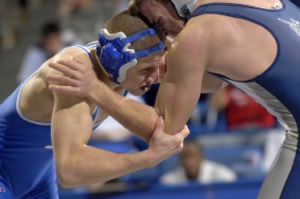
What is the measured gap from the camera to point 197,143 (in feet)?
19.6

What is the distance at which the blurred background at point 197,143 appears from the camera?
5.50 meters

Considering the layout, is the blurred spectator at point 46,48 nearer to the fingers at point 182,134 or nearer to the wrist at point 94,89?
the wrist at point 94,89

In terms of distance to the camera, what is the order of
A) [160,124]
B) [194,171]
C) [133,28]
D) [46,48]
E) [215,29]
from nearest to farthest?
[215,29]
[160,124]
[133,28]
[194,171]
[46,48]

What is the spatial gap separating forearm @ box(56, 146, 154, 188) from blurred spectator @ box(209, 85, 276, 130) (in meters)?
3.84

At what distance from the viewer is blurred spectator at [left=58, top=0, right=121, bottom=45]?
7250 millimetres

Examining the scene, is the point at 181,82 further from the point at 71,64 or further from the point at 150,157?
the point at 71,64

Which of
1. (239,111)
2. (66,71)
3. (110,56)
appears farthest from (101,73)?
(239,111)

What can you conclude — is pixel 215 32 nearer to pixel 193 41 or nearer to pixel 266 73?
pixel 193 41

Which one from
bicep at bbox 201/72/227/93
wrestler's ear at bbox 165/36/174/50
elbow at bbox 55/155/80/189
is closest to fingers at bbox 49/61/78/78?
elbow at bbox 55/155/80/189

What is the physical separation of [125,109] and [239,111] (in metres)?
3.92

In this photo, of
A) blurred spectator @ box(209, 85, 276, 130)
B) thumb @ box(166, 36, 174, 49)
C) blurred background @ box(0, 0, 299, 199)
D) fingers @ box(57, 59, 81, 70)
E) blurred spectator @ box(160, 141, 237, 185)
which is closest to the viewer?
fingers @ box(57, 59, 81, 70)

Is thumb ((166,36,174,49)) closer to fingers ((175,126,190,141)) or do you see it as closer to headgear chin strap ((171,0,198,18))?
headgear chin strap ((171,0,198,18))

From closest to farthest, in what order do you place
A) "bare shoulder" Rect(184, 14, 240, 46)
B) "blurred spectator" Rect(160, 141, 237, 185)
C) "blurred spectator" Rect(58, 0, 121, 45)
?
"bare shoulder" Rect(184, 14, 240, 46) < "blurred spectator" Rect(160, 141, 237, 185) < "blurred spectator" Rect(58, 0, 121, 45)

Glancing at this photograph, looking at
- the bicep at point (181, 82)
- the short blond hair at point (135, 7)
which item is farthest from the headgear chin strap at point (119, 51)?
the bicep at point (181, 82)
